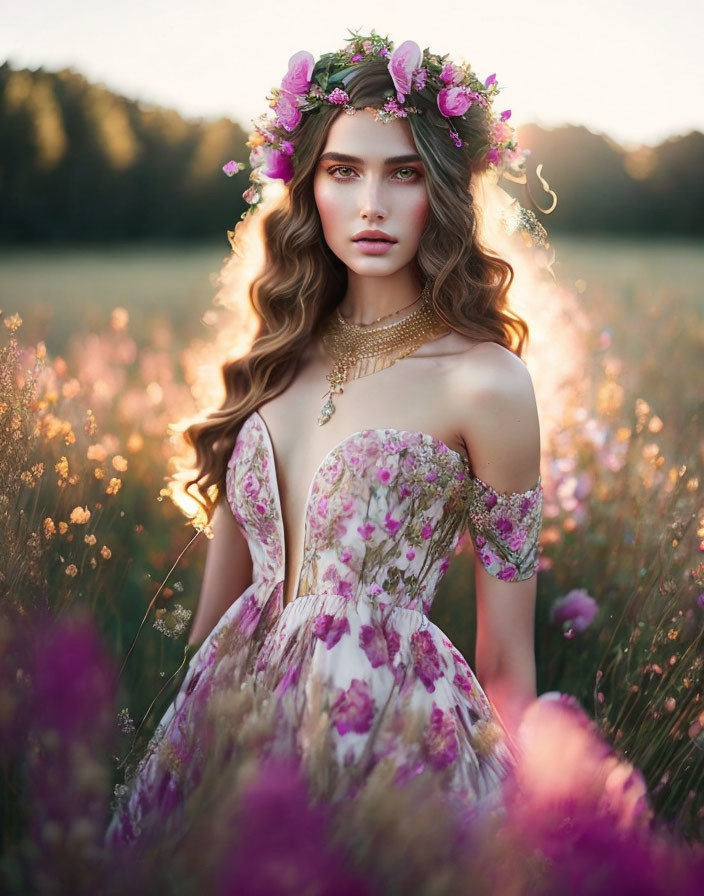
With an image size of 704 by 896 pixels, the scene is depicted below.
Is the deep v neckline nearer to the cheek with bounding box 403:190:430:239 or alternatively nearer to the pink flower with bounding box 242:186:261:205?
the cheek with bounding box 403:190:430:239

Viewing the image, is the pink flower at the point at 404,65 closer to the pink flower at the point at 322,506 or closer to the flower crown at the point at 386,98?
the flower crown at the point at 386,98

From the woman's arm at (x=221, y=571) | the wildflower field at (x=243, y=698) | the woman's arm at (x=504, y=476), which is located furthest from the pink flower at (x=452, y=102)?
the woman's arm at (x=221, y=571)

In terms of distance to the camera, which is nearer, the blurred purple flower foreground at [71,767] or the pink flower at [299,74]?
the blurred purple flower foreground at [71,767]

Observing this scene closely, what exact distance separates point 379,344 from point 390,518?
45 centimetres

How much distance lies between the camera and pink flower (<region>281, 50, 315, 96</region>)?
2.27 metres

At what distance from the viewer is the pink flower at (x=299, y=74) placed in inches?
89.3

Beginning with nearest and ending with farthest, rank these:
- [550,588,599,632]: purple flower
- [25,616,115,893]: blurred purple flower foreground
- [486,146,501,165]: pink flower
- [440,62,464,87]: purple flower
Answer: [25,616,115,893]: blurred purple flower foreground, [440,62,464,87]: purple flower, [486,146,501,165]: pink flower, [550,588,599,632]: purple flower

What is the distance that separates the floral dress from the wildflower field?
0.51ft

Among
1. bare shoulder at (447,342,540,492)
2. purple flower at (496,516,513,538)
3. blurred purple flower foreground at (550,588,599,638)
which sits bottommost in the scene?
blurred purple flower foreground at (550,588,599,638)

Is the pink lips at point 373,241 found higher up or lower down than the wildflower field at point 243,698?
higher up

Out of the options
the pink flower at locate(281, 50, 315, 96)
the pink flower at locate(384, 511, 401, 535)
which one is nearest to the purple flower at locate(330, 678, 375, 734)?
the pink flower at locate(384, 511, 401, 535)

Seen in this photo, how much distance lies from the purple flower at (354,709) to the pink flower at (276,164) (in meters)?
1.26

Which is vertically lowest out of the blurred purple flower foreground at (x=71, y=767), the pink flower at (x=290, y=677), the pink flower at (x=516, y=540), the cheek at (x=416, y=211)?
the pink flower at (x=290, y=677)

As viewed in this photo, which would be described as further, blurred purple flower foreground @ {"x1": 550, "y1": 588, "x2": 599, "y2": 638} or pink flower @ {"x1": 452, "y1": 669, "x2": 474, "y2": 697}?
blurred purple flower foreground @ {"x1": 550, "y1": 588, "x2": 599, "y2": 638}
